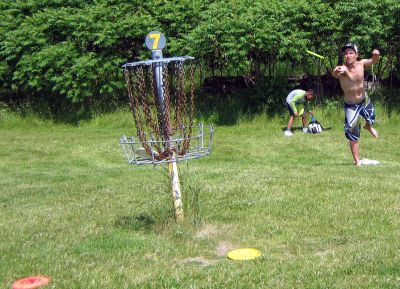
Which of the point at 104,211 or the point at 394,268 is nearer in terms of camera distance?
the point at 394,268

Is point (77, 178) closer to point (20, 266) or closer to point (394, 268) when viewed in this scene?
point (20, 266)

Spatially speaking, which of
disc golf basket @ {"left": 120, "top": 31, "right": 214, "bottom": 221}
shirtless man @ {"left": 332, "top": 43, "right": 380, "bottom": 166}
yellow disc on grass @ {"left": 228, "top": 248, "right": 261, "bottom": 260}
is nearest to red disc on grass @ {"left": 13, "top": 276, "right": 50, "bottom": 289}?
disc golf basket @ {"left": 120, "top": 31, "right": 214, "bottom": 221}

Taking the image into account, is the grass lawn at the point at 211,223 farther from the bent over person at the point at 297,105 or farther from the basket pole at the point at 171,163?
the bent over person at the point at 297,105

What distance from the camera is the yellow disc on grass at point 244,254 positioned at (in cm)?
517

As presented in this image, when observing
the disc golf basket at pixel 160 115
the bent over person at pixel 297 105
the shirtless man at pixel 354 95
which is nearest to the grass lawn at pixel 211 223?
the shirtless man at pixel 354 95

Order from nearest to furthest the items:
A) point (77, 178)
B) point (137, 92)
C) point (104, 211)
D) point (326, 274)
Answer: point (326, 274), point (137, 92), point (104, 211), point (77, 178)

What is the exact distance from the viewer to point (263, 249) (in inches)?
214

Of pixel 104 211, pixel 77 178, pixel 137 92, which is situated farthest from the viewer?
pixel 77 178

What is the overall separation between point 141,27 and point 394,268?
12.8m

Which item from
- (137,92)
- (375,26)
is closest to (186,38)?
(375,26)

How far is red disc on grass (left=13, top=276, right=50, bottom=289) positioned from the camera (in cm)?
471

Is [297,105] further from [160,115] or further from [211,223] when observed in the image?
[160,115]

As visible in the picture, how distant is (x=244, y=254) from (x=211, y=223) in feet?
3.58

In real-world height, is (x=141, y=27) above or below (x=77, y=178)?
above
